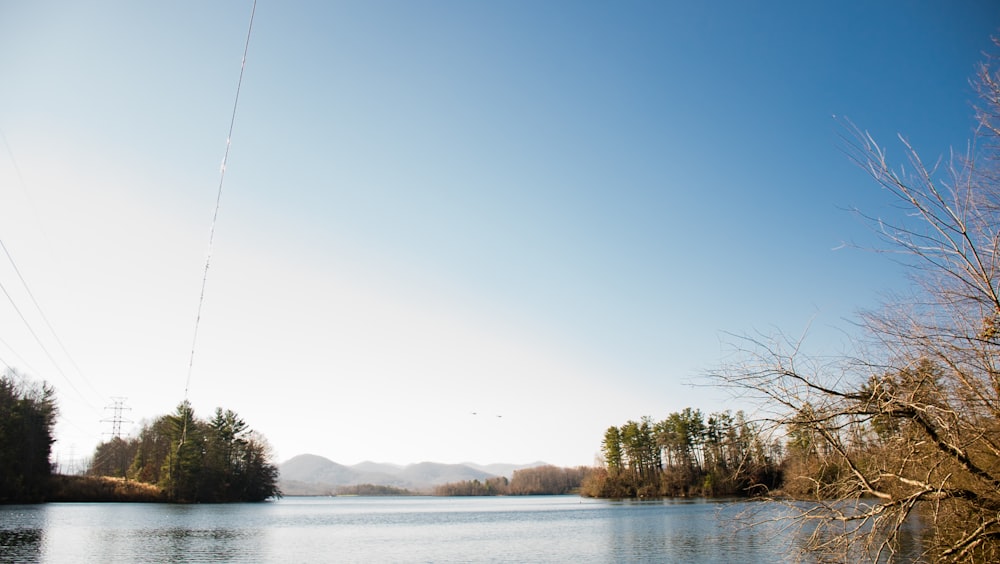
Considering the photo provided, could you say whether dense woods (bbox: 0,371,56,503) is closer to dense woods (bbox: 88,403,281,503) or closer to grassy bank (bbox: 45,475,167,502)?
grassy bank (bbox: 45,475,167,502)

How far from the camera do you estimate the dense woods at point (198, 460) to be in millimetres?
77125

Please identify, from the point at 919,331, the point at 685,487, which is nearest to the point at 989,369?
the point at 919,331

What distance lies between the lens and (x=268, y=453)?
3905 inches

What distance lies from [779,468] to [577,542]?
26.5 meters

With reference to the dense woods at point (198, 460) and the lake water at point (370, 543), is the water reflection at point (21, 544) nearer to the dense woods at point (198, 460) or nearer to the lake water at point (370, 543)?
the lake water at point (370, 543)

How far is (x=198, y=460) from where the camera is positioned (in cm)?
7875

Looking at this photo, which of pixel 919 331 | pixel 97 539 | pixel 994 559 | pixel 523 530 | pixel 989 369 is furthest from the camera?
pixel 523 530

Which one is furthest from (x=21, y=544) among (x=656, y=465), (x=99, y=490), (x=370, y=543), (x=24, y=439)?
(x=656, y=465)

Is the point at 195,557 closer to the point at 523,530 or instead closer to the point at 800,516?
the point at 523,530

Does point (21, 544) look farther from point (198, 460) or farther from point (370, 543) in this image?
point (198, 460)

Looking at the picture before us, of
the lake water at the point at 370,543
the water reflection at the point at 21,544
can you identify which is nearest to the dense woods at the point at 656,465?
the lake water at the point at 370,543

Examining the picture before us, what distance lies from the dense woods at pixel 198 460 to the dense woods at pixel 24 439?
12.6 metres

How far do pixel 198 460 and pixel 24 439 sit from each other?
2225 centimetres

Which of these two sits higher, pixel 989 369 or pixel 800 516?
pixel 989 369
